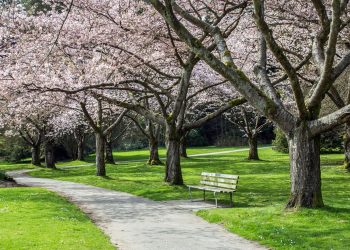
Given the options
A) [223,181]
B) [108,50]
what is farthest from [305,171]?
[108,50]

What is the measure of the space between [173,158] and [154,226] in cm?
941

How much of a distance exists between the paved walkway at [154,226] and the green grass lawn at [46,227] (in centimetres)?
44

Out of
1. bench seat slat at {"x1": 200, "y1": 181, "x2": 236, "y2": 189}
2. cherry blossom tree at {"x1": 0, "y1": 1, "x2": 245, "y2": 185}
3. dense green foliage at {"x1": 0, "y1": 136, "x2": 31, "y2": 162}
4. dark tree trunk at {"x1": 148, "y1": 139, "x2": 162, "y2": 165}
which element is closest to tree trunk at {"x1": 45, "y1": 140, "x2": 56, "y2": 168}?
dense green foliage at {"x1": 0, "y1": 136, "x2": 31, "y2": 162}

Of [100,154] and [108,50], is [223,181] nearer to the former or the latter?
[108,50]

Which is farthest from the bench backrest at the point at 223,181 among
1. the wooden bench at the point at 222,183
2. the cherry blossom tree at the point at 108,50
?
the cherry blossom tree at the point at 108,50

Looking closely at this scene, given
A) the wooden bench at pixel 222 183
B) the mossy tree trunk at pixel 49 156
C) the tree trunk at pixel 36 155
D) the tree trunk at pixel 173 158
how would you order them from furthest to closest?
the tree trunk at pixel 36 155, the mossy tree trunk at pixel 49 156, the tree trunk at pixel 173 158, the wooden bench at pixel 222 183

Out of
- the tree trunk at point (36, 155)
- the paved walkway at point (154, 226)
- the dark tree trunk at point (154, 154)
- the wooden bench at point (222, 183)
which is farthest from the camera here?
the tree trunk at point (36, 155)

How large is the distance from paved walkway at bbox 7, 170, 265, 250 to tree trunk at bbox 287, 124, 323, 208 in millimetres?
2292

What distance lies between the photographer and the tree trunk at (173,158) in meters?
20.7

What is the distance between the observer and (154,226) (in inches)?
449

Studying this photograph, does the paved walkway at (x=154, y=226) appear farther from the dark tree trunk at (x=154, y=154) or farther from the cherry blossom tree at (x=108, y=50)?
the dark tree trunk at (x=154, y=154)

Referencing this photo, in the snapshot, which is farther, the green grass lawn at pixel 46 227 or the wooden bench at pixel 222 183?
the wooden bench at pixel 222 183

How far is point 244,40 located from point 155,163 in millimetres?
17915

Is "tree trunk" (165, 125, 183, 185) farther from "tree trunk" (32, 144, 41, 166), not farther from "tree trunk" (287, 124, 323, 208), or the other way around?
"tree trunk" (32, 144, 41, 166)
